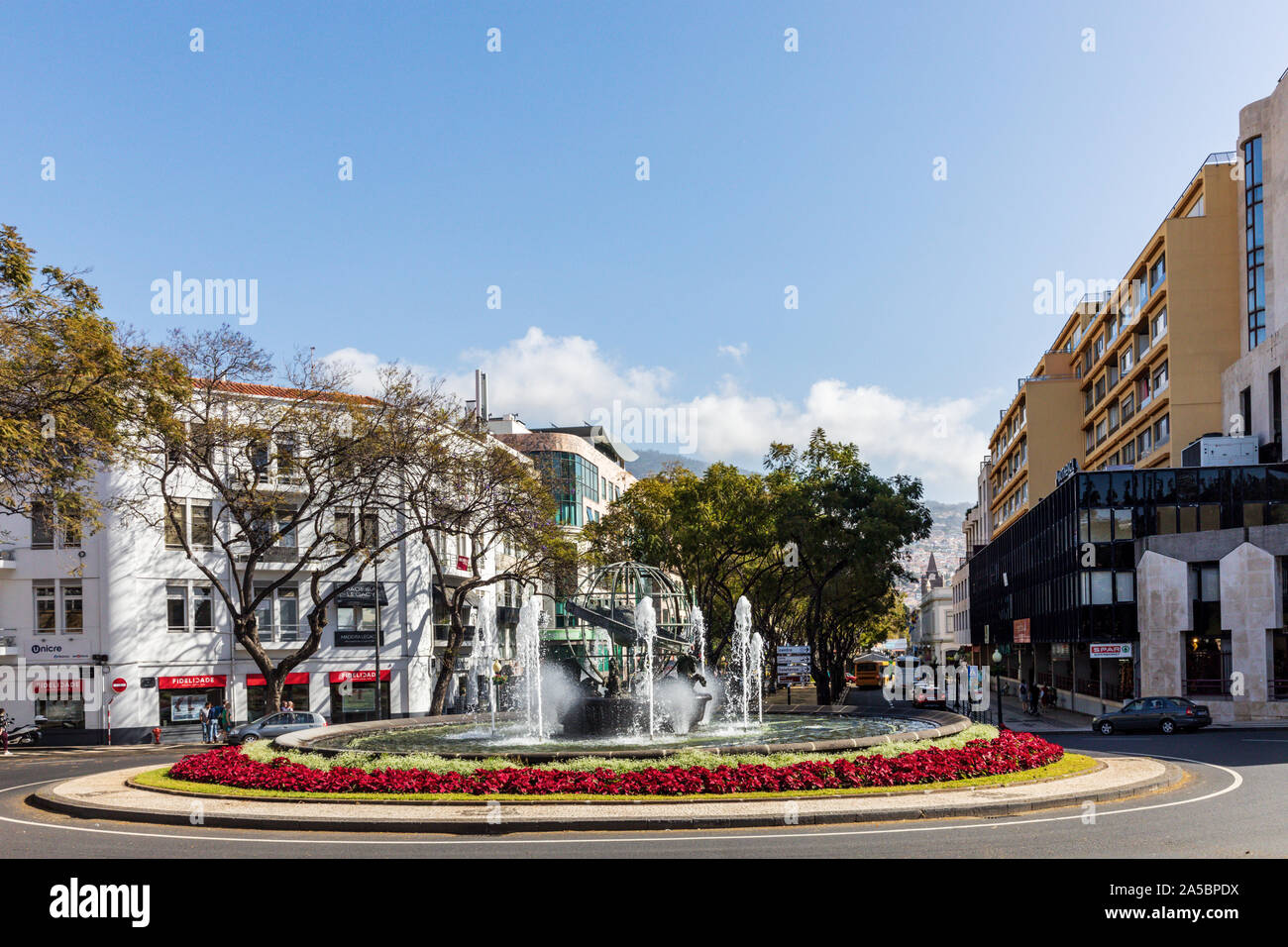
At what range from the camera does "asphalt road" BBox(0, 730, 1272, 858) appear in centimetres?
1448

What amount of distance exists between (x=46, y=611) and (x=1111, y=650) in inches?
1788

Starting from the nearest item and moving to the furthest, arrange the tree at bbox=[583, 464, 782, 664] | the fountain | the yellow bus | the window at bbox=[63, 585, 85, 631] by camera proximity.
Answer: the fountain, the window at bbox=[63, 585, 85, 631], the tree at bbox=[583, 464, 782, 664], the yellow bus

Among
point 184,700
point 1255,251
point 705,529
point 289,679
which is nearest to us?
point 184,700

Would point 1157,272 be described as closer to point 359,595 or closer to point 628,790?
point 359,595

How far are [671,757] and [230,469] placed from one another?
35478 millimetres

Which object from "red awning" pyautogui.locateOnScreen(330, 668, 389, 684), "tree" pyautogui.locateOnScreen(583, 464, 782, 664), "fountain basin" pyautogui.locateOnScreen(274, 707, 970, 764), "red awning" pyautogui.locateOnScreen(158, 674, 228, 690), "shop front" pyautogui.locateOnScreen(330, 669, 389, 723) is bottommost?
"shop front" pyautogui.locateOnScreen(330, 669, 389, 723)

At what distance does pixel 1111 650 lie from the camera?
52.0 metres

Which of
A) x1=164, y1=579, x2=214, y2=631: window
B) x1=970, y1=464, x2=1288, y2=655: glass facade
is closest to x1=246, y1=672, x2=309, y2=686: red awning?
x1=164, y1=579, x2=214, y2=631: window

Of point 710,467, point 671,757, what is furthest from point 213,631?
point 671,757

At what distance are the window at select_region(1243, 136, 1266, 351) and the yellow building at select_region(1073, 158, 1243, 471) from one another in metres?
0.64

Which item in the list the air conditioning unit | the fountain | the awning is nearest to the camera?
the fountain

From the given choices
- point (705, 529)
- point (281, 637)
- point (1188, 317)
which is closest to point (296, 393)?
point (281, 637)

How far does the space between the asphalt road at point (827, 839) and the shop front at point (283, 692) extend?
3051 cm

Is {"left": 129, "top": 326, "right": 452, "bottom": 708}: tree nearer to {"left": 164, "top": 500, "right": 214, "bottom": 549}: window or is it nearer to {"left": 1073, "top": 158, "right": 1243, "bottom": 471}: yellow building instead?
{"left": 164, "top": 500, "right": 214, "bottom": 549}: window
